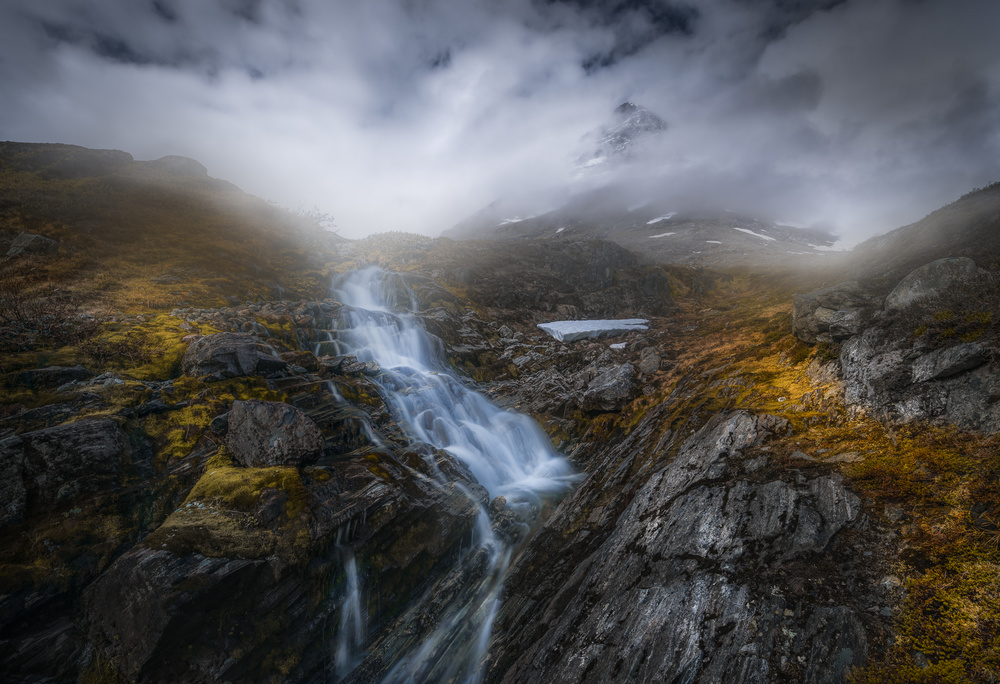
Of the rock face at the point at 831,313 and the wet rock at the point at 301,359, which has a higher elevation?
the rock face at the point at 831,313

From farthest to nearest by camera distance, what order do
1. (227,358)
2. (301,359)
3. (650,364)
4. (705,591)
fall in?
(650,364) < (301,359) < (227,358) < (705,591)

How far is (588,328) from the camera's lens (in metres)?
27.3

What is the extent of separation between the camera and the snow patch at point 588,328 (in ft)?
86.9

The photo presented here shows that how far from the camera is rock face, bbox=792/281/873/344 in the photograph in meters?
9.01

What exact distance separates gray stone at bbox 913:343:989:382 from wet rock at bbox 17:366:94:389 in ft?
69.5

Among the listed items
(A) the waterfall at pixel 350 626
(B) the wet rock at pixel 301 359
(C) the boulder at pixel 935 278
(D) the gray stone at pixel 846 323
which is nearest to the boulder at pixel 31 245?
(B) the wet rock at pixel 301 359

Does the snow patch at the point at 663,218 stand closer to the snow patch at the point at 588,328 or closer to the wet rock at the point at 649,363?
the snow patch at the point at 588,328

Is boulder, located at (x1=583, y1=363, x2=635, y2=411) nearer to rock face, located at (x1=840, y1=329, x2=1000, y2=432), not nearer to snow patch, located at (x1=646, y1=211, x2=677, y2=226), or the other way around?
rock face, located at (x1=840, y1=329, x2=1000, y2=432)

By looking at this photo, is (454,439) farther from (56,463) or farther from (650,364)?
(56,463)

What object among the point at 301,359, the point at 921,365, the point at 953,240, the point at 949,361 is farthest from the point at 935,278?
the point at 301,359

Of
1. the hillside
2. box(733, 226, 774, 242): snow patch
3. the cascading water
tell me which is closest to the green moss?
the cascading water

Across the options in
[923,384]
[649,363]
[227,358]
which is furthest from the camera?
[649,363]

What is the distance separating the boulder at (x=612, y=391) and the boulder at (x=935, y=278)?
28.9 feet

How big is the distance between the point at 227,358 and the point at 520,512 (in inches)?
475
